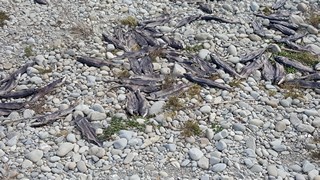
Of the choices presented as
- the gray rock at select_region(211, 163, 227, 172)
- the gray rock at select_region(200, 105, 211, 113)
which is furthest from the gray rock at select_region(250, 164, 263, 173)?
the gray rock at select_region(200, 105, 211, 113)

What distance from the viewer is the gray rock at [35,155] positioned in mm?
7219

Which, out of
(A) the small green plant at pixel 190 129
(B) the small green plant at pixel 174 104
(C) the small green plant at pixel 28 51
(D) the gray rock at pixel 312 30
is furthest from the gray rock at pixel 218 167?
(D) the gray rock at pixel 312 30

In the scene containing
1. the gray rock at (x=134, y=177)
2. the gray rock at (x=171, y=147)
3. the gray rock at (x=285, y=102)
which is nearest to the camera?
the gray rock at (x=134, y=177)

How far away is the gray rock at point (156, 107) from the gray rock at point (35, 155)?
66.9 inches

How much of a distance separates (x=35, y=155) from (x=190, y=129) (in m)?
2.11

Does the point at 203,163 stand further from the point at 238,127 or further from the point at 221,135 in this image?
the point at 238,127

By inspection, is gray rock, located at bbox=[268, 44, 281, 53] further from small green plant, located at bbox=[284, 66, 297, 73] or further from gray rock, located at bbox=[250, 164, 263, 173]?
gray rock, located at bbox=[250, 164, 263, 173]

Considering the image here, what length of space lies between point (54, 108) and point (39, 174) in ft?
4.45

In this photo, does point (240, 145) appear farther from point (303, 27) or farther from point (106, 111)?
point (303, 27)

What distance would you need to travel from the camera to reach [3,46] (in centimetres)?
952

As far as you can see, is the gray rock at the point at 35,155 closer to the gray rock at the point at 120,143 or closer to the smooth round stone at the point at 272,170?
the gray rock at the point at 120,143

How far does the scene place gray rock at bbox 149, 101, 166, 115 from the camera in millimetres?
8117

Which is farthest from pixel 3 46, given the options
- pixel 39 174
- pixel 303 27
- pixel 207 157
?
pixel 303 27

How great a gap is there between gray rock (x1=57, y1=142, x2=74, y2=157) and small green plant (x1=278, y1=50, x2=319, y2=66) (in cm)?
414
